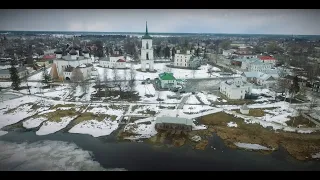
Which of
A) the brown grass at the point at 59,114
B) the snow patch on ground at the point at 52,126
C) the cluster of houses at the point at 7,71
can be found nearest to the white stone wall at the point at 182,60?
the cluster of houses at the point at 7,71

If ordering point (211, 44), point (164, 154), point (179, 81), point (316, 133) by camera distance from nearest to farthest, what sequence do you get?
point (164, 154), point (316, 133), point (179, 81), point (211, 44)

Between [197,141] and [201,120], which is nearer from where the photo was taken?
[197,141]

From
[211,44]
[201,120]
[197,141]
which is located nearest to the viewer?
[197,141]

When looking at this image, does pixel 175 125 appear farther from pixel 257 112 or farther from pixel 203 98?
pixel 203 98

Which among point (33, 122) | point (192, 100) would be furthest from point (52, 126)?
point (192, 100)
